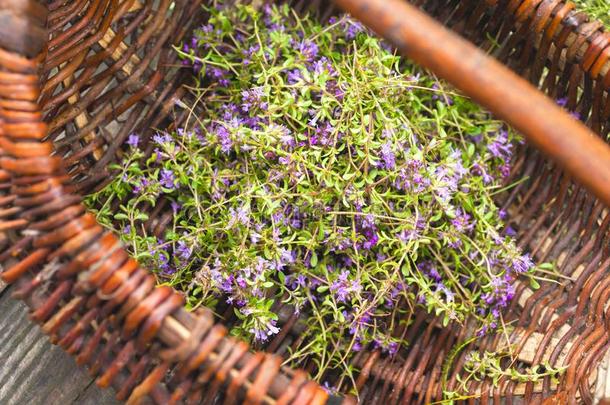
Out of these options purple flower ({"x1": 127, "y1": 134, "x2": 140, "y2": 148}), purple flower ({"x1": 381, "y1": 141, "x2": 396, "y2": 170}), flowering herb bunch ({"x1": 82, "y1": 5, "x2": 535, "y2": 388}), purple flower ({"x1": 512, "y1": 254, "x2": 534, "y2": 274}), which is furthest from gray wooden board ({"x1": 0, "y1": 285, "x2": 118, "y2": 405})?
purple flower ({"x1": 512, "y1": 254, "x2": 534, "y2": 274})

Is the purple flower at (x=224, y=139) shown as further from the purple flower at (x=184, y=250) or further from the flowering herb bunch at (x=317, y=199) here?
the purple flower at (x=184, y=250)

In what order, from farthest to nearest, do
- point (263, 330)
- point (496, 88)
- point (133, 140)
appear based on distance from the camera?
point (133, 140) < point (263, 330) < point (496, 88)

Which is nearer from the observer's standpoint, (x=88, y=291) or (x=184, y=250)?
(x=88, y=291)

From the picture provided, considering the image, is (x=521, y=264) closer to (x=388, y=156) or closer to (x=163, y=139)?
(x=388, y=156)

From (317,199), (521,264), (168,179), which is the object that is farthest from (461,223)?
(168,179)

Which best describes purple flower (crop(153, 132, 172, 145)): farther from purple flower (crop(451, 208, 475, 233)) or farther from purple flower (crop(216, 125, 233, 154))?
purple flower (crop(451, 208, 475, 233))

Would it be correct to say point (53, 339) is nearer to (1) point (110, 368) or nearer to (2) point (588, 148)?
(1) point (110, 368)

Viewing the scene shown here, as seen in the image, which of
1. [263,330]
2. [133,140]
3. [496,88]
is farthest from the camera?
[133,140]
